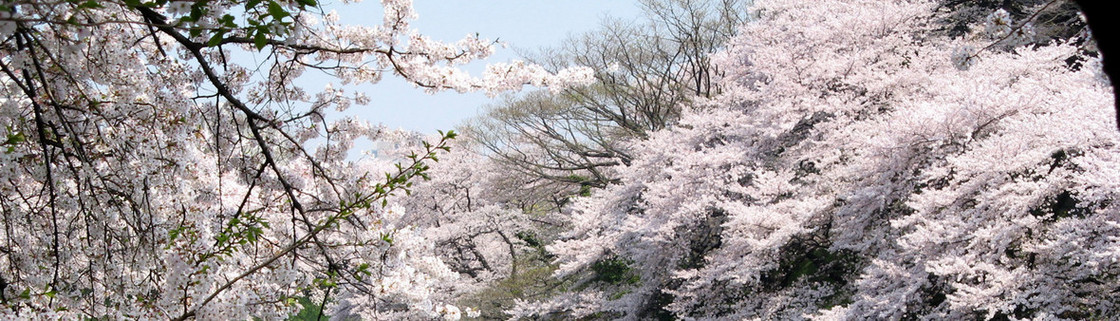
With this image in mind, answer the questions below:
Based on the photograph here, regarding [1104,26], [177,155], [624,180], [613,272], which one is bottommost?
[1104,26]

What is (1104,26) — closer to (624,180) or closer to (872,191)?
(872,191)

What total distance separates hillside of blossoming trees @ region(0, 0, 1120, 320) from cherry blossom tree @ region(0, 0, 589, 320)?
17 mm

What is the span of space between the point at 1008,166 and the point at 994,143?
0.39 metres

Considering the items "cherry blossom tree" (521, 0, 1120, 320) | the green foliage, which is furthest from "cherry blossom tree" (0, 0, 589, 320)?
the green foliage

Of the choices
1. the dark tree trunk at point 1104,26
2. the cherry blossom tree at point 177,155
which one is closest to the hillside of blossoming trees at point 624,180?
the cherry blossom tree at point 177,155

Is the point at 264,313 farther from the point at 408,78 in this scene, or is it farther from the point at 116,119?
the point at 408,78

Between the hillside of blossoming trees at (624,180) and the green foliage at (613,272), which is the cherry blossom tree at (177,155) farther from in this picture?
the green foliage at (613,272)

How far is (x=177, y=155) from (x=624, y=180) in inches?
379

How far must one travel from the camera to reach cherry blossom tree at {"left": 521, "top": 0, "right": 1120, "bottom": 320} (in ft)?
19.9

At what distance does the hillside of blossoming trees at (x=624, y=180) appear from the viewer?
3232 mm

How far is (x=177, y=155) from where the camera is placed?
3416 millimetres

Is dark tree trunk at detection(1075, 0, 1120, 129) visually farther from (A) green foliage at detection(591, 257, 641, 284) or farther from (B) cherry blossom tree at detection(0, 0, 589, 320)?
(A) green foliage at detection(591, 257, 641, 284)

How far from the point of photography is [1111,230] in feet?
18.5

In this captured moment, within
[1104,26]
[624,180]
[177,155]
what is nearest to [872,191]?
[624,180]
